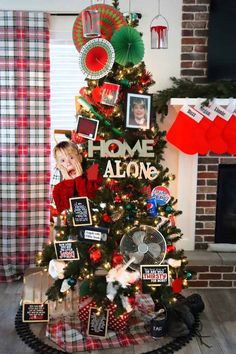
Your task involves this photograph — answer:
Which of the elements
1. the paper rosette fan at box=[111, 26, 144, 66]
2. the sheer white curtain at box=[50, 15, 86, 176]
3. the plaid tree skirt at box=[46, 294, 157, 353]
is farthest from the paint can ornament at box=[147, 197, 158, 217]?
the sheer white curtain at box=[50, 15, 86, 176]

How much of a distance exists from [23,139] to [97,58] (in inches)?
44.8

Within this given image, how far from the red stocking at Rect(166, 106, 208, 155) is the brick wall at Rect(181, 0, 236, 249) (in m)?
0.26

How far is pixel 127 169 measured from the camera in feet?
9.39

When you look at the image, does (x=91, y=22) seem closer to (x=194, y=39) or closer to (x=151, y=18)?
(x=151, y=18)

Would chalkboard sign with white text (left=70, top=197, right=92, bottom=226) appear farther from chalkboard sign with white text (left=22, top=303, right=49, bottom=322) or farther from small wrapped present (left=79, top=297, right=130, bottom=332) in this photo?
chalkboard sign with white text (left=22, top=303, right=49, bottom=322)

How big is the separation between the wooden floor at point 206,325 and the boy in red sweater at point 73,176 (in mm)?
993

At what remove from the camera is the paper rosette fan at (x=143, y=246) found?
2859mm

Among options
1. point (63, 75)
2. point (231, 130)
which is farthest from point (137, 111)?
point (63, 75)

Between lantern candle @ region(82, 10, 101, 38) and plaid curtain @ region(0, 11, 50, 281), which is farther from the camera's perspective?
plaid curtain @ region(0, 11, 50, 281)

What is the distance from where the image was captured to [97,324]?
2889 millimetres

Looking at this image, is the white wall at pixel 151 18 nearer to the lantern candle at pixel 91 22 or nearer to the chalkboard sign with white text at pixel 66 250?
the lantern candle at pixel 91 22

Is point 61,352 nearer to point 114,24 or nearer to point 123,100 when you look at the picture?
point 123,100

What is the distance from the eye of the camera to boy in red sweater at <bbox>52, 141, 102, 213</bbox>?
2.92 meters

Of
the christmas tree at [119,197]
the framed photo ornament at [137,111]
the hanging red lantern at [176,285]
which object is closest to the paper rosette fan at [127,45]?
the christmas tree at [119,197]
